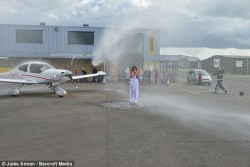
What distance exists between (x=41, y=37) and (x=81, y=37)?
4.35 meters

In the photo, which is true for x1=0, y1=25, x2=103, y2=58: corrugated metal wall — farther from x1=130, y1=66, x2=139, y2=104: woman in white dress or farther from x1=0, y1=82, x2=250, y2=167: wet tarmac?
x1=0, y1=82, x2=250, y2=167: wet tarmac

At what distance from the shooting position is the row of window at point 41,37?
33.1m

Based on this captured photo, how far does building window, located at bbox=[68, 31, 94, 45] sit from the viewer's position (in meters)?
33.8

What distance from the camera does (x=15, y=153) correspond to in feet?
19.6

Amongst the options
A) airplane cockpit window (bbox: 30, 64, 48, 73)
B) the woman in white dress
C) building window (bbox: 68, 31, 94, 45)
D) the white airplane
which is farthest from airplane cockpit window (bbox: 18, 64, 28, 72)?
building window (bbox: 68, 31, 94, 45)

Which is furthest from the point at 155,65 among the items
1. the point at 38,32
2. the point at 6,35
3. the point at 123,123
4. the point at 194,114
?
the point at 123,123

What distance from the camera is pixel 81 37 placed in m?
33.9

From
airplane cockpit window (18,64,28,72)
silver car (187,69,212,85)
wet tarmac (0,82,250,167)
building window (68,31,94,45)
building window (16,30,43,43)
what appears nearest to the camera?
wet tarmac (0,82,250,167)

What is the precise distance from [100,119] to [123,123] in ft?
3.29

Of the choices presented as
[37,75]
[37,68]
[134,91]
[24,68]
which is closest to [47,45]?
[24,68]

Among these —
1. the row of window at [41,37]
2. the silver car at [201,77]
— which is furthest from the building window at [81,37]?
the silver car at [201,77]

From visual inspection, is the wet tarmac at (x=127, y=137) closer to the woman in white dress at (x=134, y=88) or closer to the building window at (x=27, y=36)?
the woman in white dress at (x=134, y=88)

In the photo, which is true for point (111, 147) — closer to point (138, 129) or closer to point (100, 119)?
point (138, 129)

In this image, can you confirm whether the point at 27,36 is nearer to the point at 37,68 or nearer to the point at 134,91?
the point at 37,68
